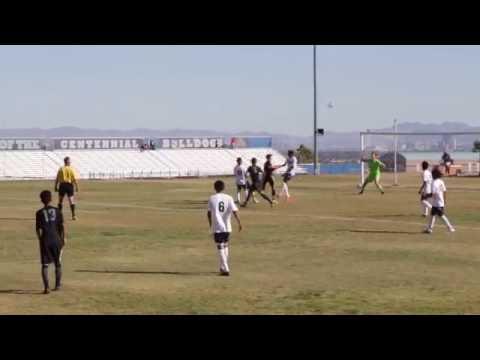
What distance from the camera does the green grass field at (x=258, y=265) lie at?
462 inches

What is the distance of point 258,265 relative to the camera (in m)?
15.8

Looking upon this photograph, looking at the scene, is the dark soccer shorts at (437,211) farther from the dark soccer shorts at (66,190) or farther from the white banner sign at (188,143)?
the white banner sign at (188,143)

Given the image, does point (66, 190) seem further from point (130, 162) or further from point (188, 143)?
point (188, 143)

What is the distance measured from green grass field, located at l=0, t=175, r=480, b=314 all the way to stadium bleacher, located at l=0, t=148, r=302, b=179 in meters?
53.0

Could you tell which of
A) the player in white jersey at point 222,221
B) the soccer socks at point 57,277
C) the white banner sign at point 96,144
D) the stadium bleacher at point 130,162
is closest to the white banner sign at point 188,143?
the stadium bleacher at point 130,162

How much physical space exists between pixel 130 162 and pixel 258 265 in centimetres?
7724

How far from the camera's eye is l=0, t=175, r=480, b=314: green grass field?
11742 mm

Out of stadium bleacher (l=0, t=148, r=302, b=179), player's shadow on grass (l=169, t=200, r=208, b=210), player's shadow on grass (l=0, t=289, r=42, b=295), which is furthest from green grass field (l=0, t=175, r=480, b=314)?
stadium bleacher (l=0, t=148, r=302, b=179)

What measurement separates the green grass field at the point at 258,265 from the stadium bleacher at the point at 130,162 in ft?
174
